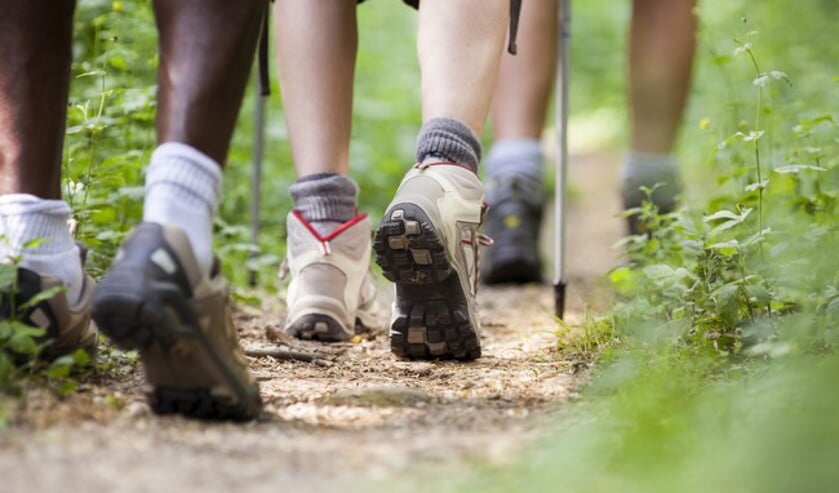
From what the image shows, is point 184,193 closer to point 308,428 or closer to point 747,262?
point 308,428

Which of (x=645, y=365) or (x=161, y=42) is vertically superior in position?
(x=161, y=42)

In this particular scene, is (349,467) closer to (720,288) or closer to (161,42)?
(161,42)

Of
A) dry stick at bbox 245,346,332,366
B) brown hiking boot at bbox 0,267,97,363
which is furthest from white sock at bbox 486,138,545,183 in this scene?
brown hiking boot at bbox 0,267,97,363

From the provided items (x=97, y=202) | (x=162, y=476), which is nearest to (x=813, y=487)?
(x=162, y=476)

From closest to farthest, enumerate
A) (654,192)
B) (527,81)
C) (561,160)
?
(561,160) < (654,192) < (527,81)

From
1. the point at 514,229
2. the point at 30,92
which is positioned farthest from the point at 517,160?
the point at 30,92

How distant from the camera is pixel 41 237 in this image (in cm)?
165

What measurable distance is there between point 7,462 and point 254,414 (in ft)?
1.33

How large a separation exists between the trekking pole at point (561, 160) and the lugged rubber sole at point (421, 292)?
65cm

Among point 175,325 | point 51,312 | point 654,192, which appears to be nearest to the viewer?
point 175,325

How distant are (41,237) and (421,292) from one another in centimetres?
70

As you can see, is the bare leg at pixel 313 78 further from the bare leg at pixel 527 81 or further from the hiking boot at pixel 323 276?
the bare leg at pixel 527 81

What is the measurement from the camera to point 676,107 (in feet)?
11.4

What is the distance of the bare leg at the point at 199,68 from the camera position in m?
1.47
